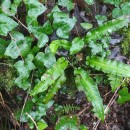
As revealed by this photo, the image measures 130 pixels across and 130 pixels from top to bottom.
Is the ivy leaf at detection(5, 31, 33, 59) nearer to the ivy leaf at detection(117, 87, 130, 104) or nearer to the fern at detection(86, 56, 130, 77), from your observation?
the fern at detection(86, 56, 130, 77)

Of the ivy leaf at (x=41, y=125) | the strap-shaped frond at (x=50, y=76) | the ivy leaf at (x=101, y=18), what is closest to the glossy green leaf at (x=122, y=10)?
the ivy leaf at (x=101, y=18)

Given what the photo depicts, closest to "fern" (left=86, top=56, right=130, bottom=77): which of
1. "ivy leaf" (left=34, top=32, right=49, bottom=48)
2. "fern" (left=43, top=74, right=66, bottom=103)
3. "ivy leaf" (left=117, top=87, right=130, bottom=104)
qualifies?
"ivy leaf" (left=117, top=87, right=130, bottom=104)

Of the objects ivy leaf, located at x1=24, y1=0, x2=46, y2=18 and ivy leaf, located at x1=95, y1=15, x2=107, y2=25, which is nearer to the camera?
ivy leaf, located at x1=24, y1=0, x2=46, y2=18

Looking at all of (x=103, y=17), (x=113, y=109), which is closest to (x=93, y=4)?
(x=103, y=17)

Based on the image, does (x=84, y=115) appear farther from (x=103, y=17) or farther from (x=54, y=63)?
(x=103, y=17)

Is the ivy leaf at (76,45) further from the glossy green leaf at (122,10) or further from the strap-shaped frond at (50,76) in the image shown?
the glossy green leaf at (122,10)

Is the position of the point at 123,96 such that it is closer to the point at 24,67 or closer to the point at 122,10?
the point at 122,10
